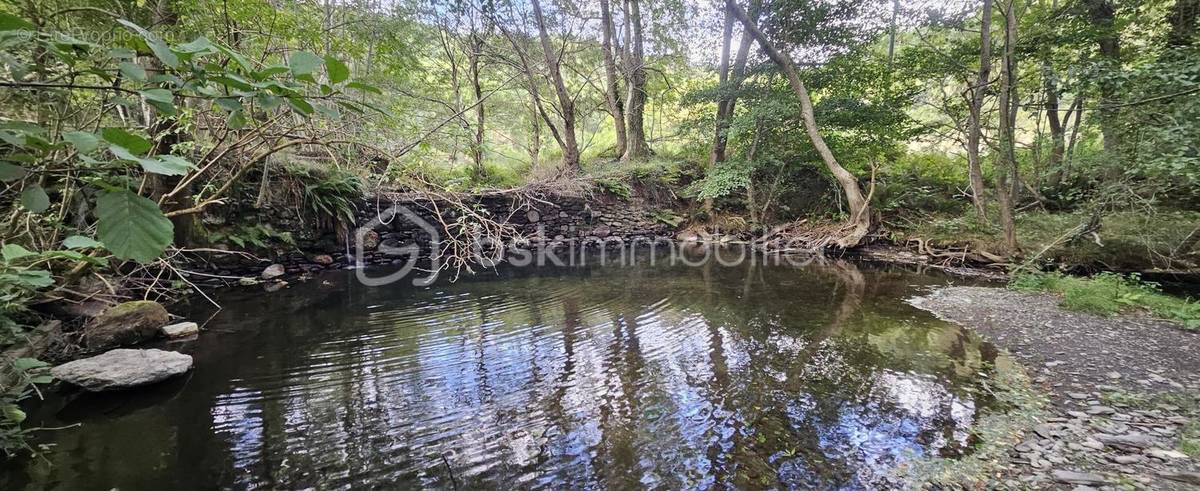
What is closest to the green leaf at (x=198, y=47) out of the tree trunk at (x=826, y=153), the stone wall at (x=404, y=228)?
the stone wall at (x=404, y=228)

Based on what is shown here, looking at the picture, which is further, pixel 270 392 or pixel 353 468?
pixel 270 392

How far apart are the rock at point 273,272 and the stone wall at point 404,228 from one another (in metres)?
0.15

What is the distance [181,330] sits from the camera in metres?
5.13

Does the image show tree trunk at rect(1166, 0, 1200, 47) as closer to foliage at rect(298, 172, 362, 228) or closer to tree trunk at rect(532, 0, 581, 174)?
tree trunk at rect(532, 0, 581, 174)

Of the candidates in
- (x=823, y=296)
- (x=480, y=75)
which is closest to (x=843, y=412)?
(x=823, y=296)

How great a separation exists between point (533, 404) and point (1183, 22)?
11.1m

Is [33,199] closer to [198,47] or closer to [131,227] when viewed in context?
[131,227]

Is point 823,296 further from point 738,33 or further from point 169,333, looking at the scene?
point 738,33

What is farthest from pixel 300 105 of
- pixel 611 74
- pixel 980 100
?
pixel 611 74

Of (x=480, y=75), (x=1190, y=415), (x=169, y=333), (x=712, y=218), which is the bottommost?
(x=1190, y=415)

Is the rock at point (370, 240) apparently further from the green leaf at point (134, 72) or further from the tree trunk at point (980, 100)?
the tree trunk at point (980, 100)

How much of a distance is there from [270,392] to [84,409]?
3.92 feet

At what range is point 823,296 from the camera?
24.3 feet

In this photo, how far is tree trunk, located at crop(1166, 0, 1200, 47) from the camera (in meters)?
6.73
